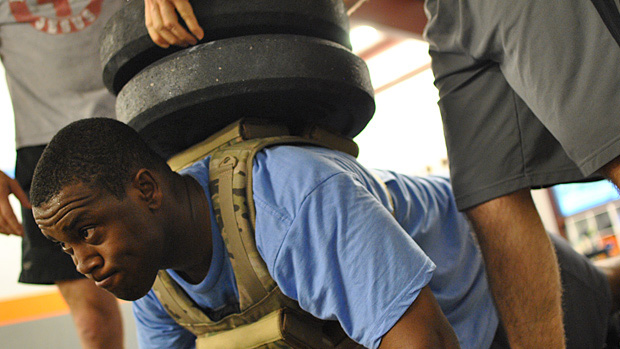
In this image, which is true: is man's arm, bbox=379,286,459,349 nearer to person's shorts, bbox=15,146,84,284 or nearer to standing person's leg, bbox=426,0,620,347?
standing person's leg, bbox=426,0,620,347

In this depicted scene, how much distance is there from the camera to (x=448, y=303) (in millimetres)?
1041

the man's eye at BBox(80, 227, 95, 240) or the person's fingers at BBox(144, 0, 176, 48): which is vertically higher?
the person's fingers at BBox(144, 0, 176, 48)

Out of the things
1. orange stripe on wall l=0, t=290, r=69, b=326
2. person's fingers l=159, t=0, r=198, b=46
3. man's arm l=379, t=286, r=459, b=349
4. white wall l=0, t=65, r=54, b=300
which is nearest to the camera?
man's arm l=379, t=286, r=459, b=349

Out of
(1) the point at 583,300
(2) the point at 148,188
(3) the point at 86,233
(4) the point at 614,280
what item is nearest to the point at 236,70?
(2) the point at 148,188

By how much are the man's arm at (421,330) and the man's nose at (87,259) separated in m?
0.45

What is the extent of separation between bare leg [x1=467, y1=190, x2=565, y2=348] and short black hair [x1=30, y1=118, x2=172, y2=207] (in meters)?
0.66

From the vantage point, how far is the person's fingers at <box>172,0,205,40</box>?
96cm

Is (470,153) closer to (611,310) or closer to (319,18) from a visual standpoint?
(319,18)

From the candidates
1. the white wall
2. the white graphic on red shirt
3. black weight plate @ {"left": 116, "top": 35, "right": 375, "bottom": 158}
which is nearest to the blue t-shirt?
black weight plate @ {"left": 116, "top": 35, "right": 375, "bottom": 158}

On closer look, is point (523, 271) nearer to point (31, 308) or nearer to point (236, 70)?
point (236, 70)

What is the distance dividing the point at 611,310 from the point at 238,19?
1.16m

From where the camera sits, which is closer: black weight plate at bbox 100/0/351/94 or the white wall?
black weight plate at bbox 100/0/351/94

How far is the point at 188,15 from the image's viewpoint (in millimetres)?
962

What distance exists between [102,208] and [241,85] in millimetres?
307
